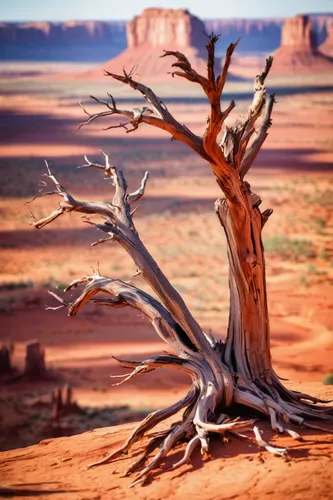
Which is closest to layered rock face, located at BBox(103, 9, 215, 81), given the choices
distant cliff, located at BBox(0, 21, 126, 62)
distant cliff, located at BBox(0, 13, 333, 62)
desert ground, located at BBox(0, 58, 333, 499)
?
distant cliff, located at BBox(0, 13, 333, 62)

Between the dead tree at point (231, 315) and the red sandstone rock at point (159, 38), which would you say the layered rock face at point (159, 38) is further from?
the dead tree at point (231, 315)

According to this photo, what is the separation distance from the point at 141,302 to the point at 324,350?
23.9ft

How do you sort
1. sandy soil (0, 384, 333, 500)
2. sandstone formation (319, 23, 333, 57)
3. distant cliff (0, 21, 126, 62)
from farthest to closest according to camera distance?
distant cliff (0, 21, 126, 62)
sandstone formation (319, 23, 333, 57)
sandy soil (0, 384, 333, 500)

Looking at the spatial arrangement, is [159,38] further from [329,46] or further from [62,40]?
[62,40]

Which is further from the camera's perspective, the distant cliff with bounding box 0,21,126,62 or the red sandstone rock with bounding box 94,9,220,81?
the distant cliff with bounding box 0,21,126,62

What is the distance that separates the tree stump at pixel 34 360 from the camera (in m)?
13.5

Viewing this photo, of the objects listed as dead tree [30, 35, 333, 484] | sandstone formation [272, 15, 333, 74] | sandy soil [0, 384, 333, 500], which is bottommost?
sandy soil [0, 384, 333, 500]

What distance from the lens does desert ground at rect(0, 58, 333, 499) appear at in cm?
991

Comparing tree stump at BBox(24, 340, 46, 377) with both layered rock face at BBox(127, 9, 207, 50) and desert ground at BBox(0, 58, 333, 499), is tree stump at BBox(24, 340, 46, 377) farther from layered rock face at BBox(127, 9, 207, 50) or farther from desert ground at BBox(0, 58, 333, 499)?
layered rock face at BBox(127, 9, 207, 50)

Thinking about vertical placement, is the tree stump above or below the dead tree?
below

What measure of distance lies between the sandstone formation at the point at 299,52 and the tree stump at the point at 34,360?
79.3 m

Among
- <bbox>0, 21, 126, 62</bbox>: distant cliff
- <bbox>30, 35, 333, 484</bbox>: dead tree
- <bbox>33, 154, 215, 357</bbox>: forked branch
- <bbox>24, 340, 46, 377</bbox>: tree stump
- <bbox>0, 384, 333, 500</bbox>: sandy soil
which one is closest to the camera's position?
<bbox>0, 384, 333, 500</bbox>: sandy soil

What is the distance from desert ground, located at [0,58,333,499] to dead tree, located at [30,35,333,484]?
0.45m

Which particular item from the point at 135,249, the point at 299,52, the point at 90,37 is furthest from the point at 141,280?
the point at 90,37
